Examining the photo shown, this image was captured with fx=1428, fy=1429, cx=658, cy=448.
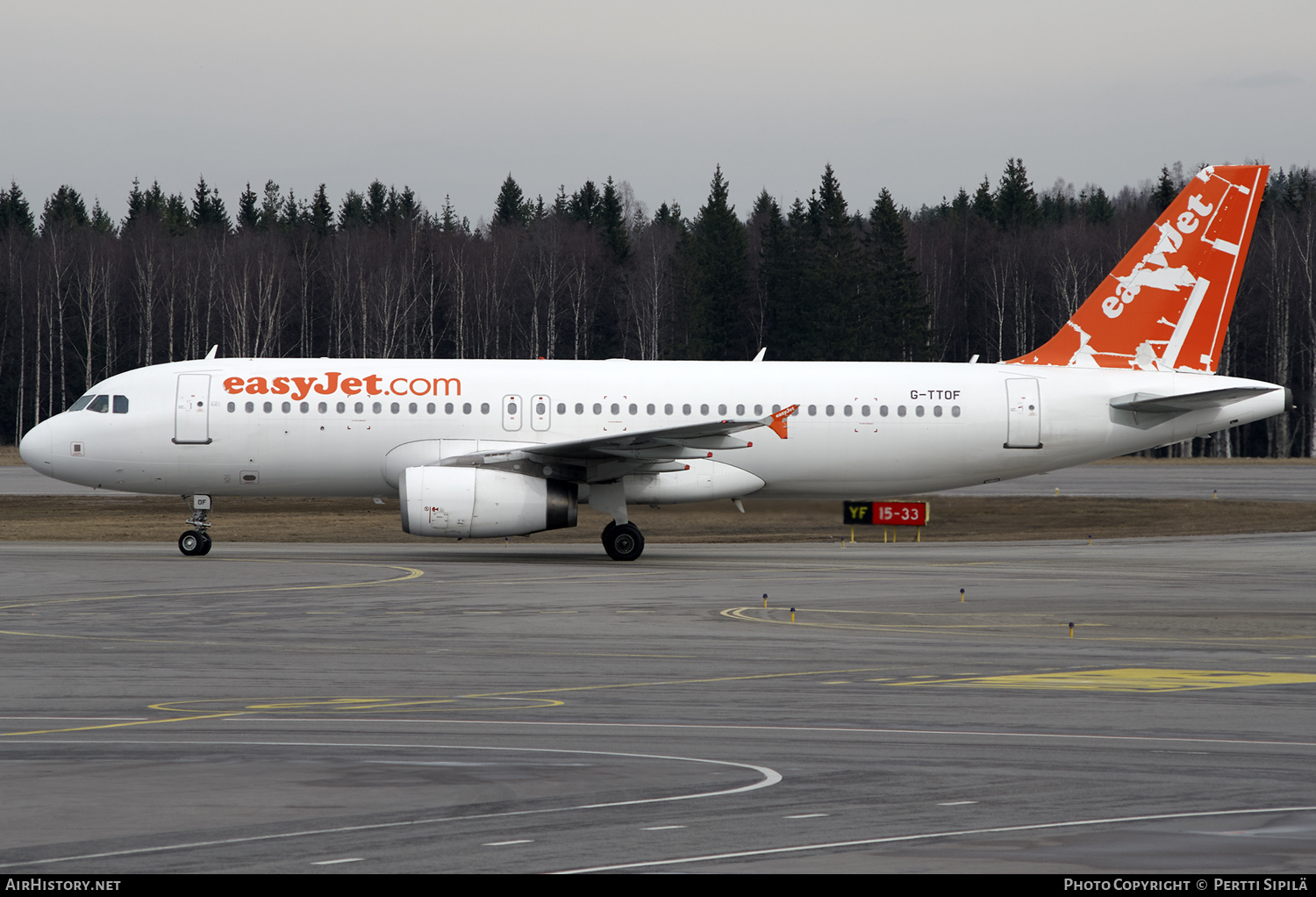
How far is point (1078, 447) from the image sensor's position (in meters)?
32.5

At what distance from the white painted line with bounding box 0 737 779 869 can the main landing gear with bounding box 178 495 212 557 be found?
63.3 feet

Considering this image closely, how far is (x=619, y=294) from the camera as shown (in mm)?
106375

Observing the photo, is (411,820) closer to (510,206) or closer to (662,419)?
(662,419)

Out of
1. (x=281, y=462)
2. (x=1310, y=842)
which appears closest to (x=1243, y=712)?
(x=1310, y=842)

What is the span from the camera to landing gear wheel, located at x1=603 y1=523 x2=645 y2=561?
30.3 meters

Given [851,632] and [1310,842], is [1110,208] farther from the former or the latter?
[1310,842]

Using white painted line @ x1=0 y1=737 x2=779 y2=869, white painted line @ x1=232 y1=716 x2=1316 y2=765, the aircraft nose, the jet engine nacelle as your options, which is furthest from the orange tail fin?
white painted line @ x1=0 y1=737 x2=779 y2=869

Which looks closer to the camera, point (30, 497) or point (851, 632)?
point (851, 632)

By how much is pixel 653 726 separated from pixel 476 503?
657 inches

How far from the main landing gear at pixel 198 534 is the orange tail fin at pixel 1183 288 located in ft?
63.2

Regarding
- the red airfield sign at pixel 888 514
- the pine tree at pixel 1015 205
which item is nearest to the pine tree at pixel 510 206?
the pine tree at pixel 1015 205

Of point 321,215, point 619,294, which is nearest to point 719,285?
point 619,294

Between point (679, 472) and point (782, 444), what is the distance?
255 cm

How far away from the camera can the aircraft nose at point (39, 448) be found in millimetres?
30828
